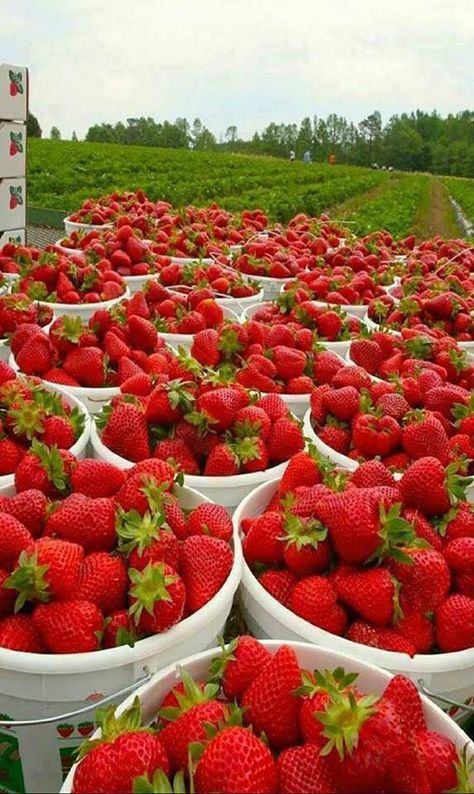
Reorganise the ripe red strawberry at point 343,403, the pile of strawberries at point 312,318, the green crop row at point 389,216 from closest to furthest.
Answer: the ripe red strawberry at point 343,403, the pile of strawberries at point 312,318, the green crop row at point 389,216

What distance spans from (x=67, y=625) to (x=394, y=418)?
1.21 m

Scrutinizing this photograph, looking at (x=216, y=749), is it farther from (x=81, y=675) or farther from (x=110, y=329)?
(x=110, y=329)

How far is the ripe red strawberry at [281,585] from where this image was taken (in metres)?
1.54

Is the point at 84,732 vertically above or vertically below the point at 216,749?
below

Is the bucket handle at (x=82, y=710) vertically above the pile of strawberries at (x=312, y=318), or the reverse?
the pile of strawberries at (x=312, y=318)

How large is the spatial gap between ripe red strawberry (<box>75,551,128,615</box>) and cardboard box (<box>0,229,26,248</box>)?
13.1 feet

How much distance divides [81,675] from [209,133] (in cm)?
6592

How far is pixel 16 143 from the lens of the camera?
498cm

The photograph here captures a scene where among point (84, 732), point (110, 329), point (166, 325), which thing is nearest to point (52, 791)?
point (84, 732)

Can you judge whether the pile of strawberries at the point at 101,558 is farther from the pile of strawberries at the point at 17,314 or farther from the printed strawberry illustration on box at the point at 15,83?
the printed strawberry illustration on box at the point at 15,83

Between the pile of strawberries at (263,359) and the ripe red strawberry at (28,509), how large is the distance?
108 cm

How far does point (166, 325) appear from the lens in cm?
307

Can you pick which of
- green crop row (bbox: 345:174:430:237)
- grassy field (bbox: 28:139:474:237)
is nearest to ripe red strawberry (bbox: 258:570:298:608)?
grassy field (bbox: 28:139:474:237)

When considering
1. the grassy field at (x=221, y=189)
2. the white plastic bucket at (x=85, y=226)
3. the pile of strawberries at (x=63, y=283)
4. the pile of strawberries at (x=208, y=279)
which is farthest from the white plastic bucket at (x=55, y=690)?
the grassy field at (x=221, y=189)
